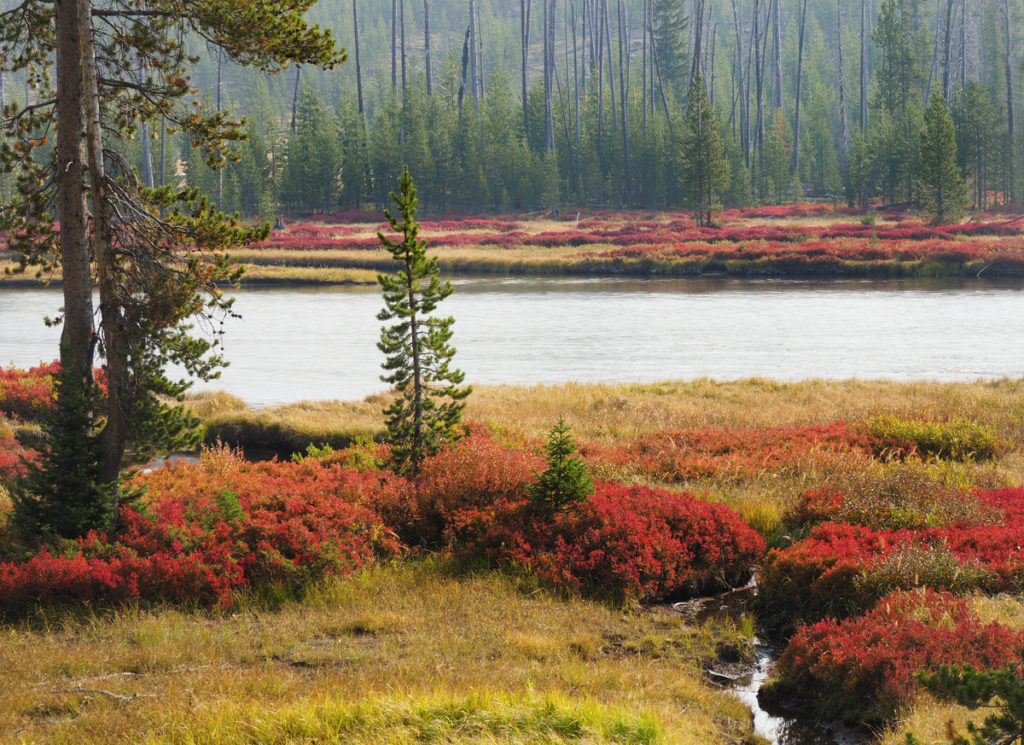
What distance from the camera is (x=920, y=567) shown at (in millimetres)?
8203

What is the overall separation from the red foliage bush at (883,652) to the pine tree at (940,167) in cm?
5450

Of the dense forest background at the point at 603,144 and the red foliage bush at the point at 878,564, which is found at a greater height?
the dense forest background at the point at 603,144

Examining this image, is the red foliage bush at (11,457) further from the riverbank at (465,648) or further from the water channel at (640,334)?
the water channel at (640,334)

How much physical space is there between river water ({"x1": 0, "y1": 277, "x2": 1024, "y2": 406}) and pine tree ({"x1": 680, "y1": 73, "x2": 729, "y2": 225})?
18427mm

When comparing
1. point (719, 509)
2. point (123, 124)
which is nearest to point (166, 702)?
point (719, 509)

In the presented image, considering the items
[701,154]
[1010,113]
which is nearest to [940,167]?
[701,154]

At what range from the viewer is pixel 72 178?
9430 mm

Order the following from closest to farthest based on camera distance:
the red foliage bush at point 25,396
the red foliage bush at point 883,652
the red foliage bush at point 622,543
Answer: the red foliage bush at point 883,652 → the red foliage bush at point 622,543 → the red foliage bush at point 25,396

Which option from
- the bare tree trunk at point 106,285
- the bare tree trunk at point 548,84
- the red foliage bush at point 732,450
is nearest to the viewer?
the bare tree trunk at point 106,285

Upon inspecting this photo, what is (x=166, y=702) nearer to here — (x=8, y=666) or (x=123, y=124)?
(x=8, y=666)

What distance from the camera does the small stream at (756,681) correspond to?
21.3 feet

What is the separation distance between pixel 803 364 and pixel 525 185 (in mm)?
61013

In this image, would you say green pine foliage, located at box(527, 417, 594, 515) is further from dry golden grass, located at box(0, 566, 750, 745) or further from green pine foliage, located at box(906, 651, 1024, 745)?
green pine foliage, located at box(906, 651, 1024, 745)

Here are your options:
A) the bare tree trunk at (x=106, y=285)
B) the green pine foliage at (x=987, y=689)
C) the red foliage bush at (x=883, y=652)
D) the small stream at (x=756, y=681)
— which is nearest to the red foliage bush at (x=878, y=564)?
the small stream at (x=756, y=681)
